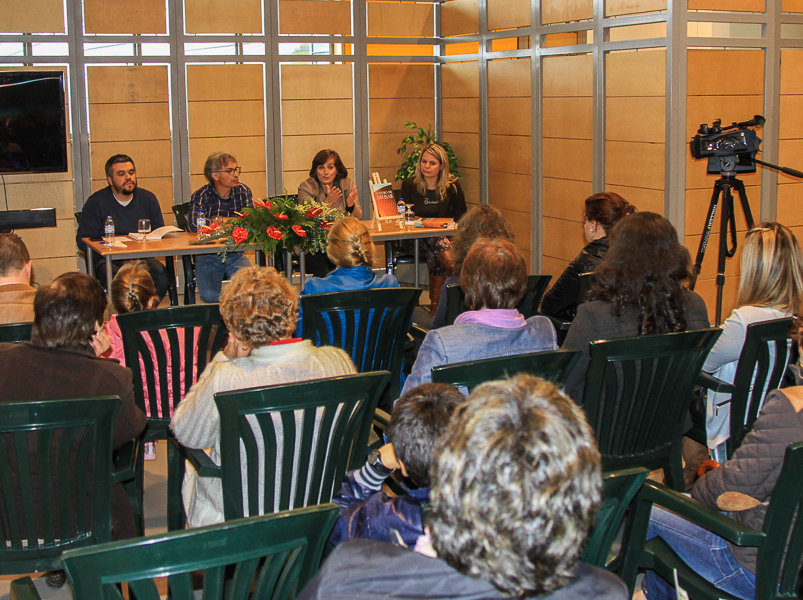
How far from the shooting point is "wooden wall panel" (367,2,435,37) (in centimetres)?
795

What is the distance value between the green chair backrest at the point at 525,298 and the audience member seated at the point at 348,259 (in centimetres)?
34

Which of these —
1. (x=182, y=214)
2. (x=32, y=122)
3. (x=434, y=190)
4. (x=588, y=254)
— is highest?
(x=32, y=122)

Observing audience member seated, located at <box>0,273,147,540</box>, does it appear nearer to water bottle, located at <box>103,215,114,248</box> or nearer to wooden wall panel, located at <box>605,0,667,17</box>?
water bottle, located at <box>103,215,114,248</box>

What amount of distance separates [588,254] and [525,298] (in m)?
0.44

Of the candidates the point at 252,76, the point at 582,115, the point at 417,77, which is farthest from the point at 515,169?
the point at 252,76

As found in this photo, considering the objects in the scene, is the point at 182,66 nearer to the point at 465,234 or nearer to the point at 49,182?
the point at 49,182

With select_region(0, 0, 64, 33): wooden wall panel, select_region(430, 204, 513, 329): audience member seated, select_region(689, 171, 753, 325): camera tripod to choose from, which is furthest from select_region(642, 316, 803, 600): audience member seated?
select_region(0, 0, 64, 33): wooden wall panel

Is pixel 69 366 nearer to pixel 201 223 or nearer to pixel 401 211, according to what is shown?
pixel 201 223

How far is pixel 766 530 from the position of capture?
1792 millimetres

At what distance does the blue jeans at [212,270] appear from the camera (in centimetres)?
595

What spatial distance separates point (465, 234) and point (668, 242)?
138 centimetres

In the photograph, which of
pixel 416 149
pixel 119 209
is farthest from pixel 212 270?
pixel 416 149

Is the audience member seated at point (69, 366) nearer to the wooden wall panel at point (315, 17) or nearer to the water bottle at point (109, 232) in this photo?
the water bottle at point (109, 232)

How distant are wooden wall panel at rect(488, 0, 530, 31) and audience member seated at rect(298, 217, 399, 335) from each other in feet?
12.8
